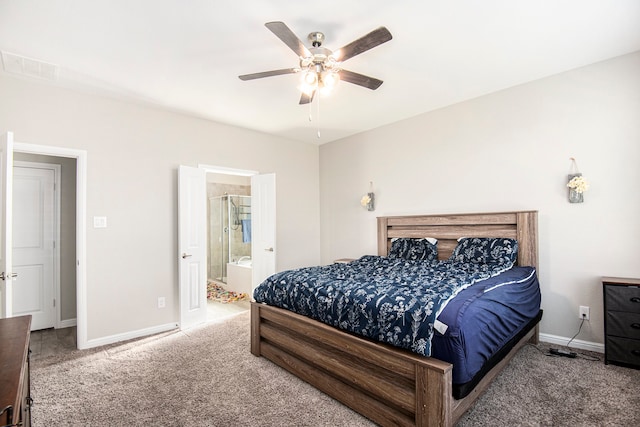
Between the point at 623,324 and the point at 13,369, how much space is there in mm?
3865

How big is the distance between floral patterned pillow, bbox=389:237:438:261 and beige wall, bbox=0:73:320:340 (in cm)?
263

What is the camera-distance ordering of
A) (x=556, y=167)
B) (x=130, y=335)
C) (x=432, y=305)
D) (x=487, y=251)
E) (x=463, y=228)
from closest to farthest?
(x=432, y=305) < (x=556, y=167) < (x=487, y=251) < (x=130, y=335) < (x=463, y=228)

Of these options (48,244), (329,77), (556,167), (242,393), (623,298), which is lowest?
(242,393)

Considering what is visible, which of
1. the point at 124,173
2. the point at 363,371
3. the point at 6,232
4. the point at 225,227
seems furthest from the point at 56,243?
the point at 363,371

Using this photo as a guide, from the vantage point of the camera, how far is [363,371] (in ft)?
6.70

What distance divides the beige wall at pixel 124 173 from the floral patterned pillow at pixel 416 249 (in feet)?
8.64

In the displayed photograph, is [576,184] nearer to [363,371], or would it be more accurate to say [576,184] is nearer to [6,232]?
[363,371]

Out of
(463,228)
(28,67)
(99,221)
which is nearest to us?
(28,67)

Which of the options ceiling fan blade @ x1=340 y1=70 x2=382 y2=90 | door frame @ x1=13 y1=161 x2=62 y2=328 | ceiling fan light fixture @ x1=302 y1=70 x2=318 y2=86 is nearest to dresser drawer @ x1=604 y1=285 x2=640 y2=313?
ceiling fan blade @ x1=340 y1=70 x2=382 y2=90

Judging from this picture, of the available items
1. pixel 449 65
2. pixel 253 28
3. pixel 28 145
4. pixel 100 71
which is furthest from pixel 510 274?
pixel 28 145

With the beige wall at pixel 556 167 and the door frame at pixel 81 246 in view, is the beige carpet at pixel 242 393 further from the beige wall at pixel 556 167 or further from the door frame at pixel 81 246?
the beige wall at pixel 556 167

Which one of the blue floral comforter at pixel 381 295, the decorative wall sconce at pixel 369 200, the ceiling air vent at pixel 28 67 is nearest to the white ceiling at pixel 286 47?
the ceiling air vent at pixel 28 67

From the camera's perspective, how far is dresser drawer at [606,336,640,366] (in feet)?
8.38

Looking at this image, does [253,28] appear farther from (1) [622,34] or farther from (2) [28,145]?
(1) [622,34]
